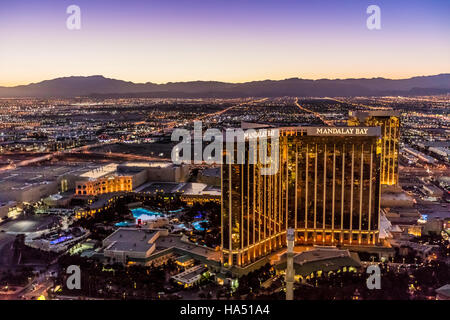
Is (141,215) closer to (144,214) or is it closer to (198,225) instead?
(144,214)

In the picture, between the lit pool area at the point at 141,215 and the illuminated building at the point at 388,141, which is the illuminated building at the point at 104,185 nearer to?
the lit pool area at the point at 141,215

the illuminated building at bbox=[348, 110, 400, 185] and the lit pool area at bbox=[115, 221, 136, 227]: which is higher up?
the illuminated building at bbox=[348, 110, 400, 185]

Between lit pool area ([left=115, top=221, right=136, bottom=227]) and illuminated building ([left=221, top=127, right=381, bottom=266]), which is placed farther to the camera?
A: lit pool area ([left=115, top=221, right=136, bottom=227])
